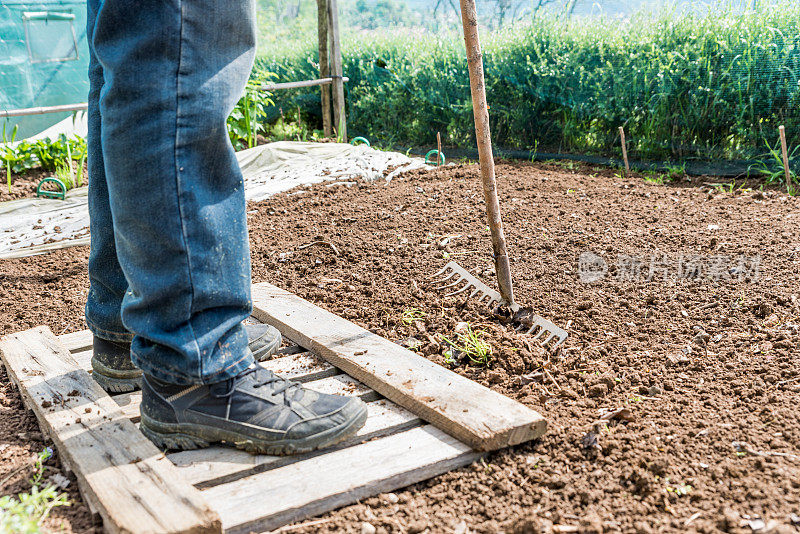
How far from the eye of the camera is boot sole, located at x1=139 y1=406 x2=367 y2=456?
1.50 metres

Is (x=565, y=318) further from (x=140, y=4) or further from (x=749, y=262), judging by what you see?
(x=140, y=4)

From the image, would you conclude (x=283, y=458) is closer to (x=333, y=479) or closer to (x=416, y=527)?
(x=333, y=479)

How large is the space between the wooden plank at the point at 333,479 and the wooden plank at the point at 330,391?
0.86ft

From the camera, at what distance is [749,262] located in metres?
2.80

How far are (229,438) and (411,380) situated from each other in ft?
1.66

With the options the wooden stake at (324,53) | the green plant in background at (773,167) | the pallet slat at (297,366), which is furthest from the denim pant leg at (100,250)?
the wooden stake at (324,53)

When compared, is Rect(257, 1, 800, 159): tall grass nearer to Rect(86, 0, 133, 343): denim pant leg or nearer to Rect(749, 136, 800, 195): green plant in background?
Rect(749, 136, 800, 195): green plant in background

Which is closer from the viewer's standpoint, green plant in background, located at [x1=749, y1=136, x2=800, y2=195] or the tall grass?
green plant in background, located at [x1=749, y1=136, x2=800, y2=195]

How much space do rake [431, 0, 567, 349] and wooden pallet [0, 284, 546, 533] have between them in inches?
19.8

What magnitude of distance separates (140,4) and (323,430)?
3.12 ft

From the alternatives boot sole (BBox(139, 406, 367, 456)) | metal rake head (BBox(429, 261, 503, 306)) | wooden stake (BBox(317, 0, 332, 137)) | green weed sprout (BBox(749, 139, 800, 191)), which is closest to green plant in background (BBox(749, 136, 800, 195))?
green weed sprout (BBox(749, 139, 800, 191))

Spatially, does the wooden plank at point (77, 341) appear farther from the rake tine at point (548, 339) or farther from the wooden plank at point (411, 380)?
the rake tine at point (548, 339)

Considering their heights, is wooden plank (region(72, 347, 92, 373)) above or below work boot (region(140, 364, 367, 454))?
below

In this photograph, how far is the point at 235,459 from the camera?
151cm
